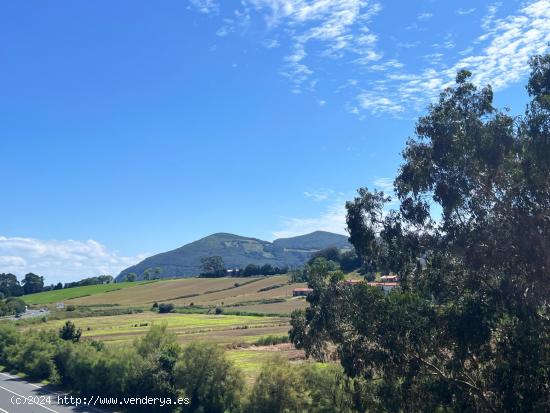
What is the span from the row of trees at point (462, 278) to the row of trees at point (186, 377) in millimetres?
3688

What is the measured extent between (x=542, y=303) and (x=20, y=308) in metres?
142

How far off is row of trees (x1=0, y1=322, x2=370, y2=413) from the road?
2316 millimetres

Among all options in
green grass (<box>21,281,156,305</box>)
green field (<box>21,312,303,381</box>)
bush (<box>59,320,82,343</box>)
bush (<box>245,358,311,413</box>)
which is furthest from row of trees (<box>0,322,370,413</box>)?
green grass (<box>21,281,156,305</box>)

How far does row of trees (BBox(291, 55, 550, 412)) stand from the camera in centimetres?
1784

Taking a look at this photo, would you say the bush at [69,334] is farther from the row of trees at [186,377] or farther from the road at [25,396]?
the road at [25,396]

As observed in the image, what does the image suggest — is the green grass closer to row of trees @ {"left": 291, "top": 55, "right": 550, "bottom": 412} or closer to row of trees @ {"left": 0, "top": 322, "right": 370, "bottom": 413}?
row of trees @ {"left": 0, "top": 322, "right": 370, "bottom": 413}

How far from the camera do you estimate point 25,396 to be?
148 ft

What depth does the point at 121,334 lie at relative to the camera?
77.8 meters

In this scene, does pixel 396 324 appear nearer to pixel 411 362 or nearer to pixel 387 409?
pixel 411 362

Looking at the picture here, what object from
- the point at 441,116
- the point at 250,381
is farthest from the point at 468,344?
the point at 250,381

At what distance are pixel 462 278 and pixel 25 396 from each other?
1603 inches

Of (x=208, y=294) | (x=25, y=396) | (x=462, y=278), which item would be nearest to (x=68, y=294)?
(x=208, y=294)

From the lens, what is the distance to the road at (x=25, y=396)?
1547 inches

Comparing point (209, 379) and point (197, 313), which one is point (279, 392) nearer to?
point (209, 379)
